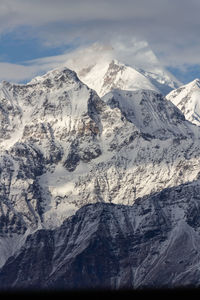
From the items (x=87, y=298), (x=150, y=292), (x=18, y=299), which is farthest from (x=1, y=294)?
(x=150, y=292)

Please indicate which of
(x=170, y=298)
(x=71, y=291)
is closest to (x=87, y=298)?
(x=71, y=291)

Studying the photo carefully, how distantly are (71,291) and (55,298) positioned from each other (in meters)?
0.34

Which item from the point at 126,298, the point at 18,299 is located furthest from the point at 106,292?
the point at 18,299

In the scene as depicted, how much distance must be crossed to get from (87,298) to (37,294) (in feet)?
2.61

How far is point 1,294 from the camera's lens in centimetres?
1449

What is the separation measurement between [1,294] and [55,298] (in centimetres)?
85

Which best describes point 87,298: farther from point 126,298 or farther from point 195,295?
point 195,295

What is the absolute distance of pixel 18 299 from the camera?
1441 cm

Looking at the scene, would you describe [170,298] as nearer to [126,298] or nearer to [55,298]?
[126,298]

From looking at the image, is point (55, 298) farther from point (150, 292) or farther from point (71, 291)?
point (150, 292)

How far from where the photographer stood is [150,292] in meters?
14.7

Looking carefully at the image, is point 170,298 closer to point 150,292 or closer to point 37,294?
point 150,292

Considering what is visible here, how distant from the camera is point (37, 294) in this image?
47.9 feet

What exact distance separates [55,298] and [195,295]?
Answer: 87.7 inches
